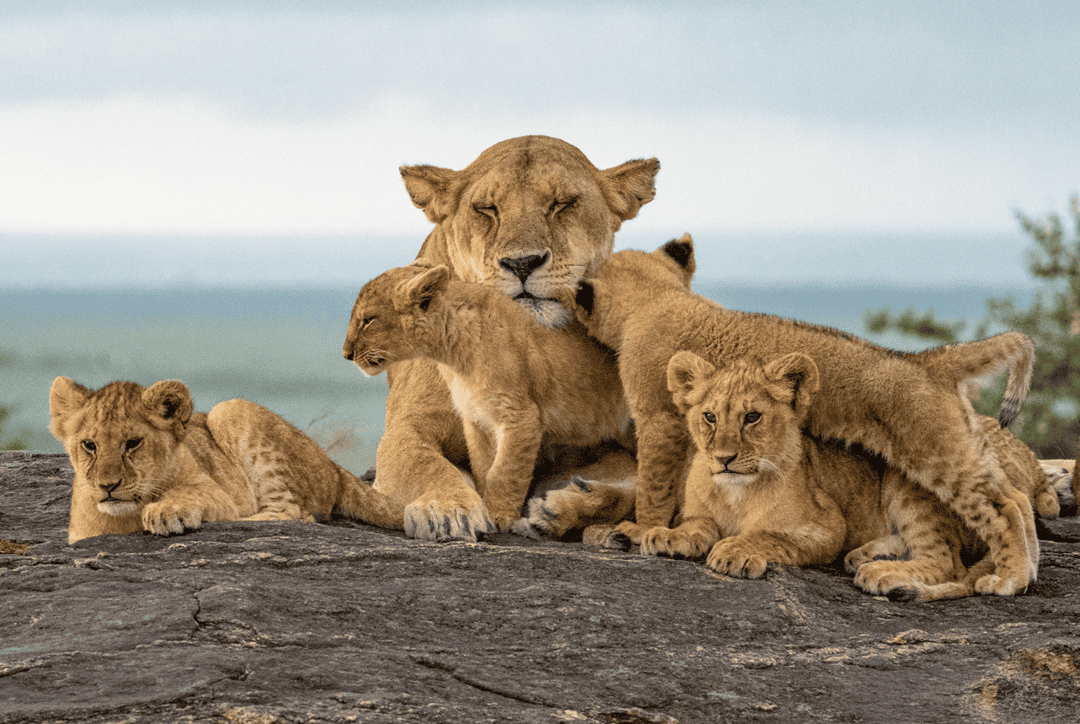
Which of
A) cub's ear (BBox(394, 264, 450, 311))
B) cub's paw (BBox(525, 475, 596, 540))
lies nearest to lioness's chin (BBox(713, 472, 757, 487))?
cub's paw (BBox(525, 475, 596, 540))

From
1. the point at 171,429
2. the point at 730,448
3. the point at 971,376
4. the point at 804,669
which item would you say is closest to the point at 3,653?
the point at 171,429

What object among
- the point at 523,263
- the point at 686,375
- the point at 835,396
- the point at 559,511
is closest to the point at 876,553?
the point at 835,396

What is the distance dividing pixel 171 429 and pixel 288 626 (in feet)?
5.50

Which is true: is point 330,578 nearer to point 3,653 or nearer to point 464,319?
point 3,653

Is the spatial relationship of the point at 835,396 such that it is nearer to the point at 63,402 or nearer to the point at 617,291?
the point at 617,291

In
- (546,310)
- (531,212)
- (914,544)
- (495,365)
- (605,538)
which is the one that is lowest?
(605,538)

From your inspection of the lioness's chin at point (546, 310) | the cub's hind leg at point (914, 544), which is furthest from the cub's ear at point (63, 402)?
the cub's hind leg at point (914, 544)

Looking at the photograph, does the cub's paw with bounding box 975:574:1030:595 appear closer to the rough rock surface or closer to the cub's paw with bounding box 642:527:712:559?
the rough rock surface

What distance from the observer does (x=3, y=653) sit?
338 centimetres

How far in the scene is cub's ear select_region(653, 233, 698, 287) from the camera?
20.5 ft

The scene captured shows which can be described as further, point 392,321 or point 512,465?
point 392,321

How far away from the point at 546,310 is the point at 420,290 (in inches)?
24.2

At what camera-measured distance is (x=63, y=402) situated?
16.4ft

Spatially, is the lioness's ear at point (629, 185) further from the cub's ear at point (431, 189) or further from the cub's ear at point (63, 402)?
the cub's ear at point (63, 402)
